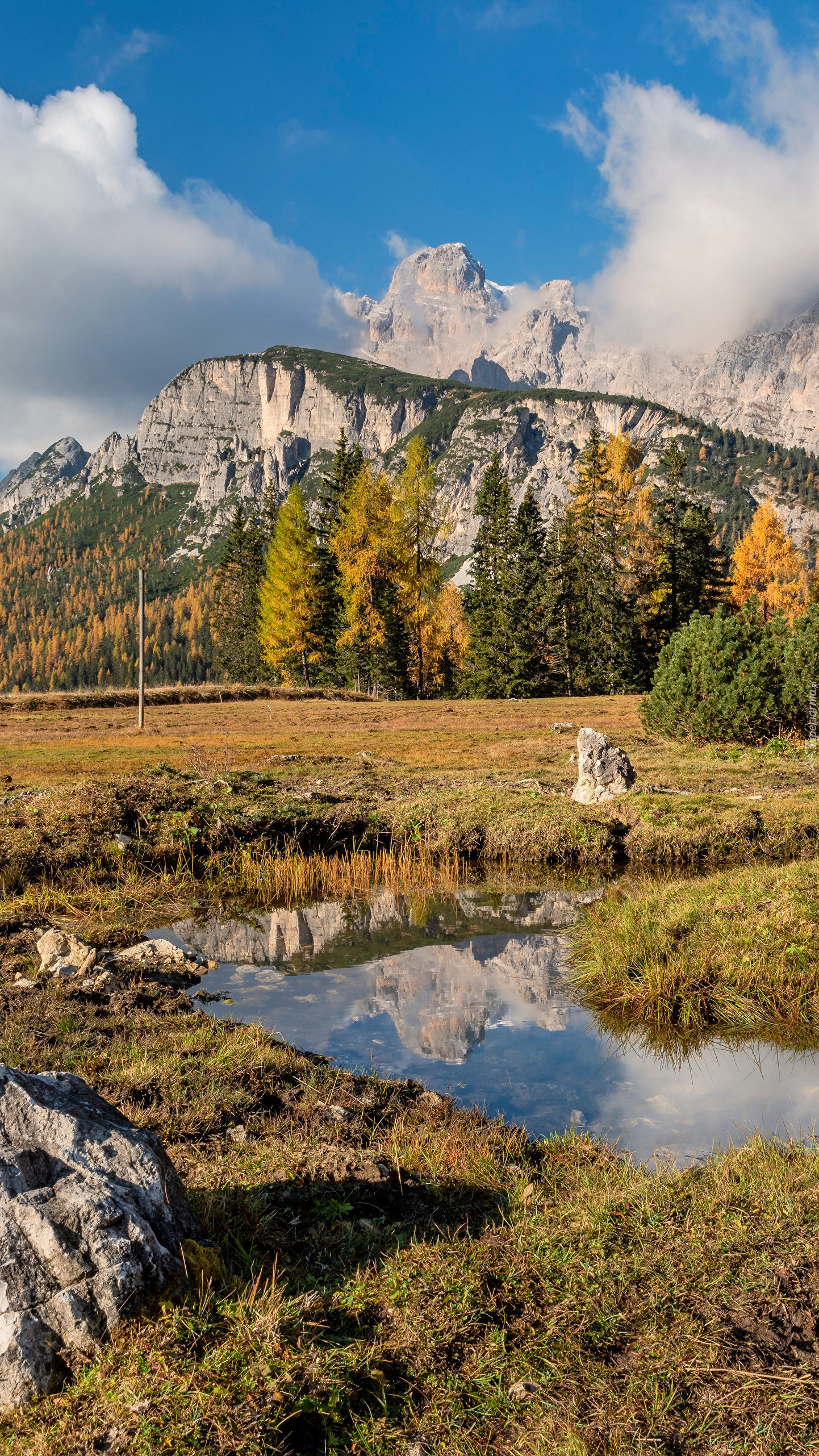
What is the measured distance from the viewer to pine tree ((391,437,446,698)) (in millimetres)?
48125

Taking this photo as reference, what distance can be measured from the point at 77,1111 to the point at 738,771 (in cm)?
1825

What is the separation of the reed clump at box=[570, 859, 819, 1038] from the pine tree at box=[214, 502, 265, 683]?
6098 centimetres

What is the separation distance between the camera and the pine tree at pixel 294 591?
53938mm

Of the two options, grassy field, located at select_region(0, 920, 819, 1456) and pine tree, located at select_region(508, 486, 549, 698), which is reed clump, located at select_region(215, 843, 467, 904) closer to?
grassy field, located at select_region(0, 920, 819, 1456)

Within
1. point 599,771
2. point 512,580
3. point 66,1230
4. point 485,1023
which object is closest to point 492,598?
point 512,580

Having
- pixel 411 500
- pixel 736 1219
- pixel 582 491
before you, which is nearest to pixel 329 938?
pixel 736 1219

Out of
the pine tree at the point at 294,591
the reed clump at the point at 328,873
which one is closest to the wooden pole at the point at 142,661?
the pine tree at the point at 294,591

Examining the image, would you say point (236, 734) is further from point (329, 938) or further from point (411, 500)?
point (411, 500)

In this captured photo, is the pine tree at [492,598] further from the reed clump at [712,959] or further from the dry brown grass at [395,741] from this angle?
the reed clump at [712,959]

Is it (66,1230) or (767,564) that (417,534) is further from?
(66,1230)

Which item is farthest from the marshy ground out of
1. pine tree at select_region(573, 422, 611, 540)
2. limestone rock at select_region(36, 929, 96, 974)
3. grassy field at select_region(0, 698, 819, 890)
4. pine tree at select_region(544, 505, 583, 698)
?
pine tree at select_region(573, 422, 611, 540)

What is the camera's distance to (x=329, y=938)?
11.1m

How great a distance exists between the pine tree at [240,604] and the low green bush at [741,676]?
49584mm

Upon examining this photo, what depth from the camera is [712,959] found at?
8.73m
